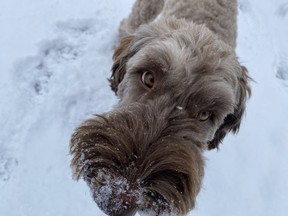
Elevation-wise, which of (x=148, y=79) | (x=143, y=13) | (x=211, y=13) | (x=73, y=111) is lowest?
(x=148, y=79)

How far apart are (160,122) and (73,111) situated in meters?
2.33

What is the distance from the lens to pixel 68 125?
15.3 ft

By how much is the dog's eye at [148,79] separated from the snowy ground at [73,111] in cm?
161

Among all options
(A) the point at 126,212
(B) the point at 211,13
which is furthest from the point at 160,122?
(B) the point at 211,13

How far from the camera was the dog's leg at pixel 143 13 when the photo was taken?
5078 millimetres

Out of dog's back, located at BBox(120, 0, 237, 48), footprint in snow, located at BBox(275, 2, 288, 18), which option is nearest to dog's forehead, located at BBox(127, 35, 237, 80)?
dog's back, located at BBox(120, 0, 237, 48)

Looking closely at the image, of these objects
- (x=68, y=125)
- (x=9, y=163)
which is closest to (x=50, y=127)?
(x=68, y=125)

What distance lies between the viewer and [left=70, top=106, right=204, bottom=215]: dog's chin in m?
2.27

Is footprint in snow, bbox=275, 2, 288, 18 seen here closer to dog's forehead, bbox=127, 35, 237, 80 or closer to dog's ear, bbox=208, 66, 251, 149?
dog's ear, bbox=208, 66, 251, 149

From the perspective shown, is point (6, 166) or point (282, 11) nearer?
point (6, 166)

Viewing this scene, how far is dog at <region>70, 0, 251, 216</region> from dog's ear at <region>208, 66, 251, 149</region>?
0.04 feet

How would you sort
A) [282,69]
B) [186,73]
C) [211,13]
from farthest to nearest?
1. [282,69]
2. [211,13]
3. [186,73]

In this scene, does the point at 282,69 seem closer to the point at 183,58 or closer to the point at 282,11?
the point at 282,11

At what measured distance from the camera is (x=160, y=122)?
271cm
